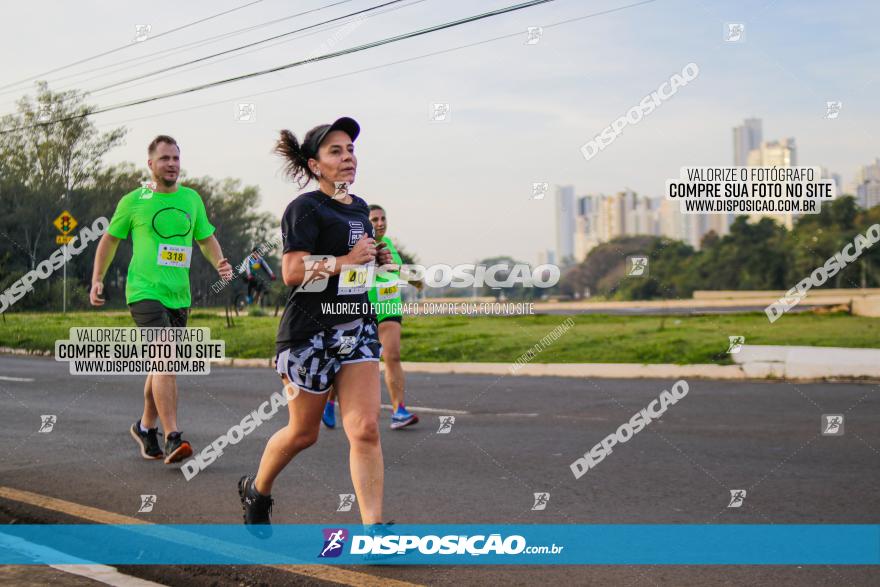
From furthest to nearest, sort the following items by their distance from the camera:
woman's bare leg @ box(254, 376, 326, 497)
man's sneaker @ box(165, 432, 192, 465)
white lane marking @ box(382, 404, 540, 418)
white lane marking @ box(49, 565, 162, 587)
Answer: white lane marking @ box(382, 404, 540, 418) < man's sneaker @ box(165, 432, 192, 465) < woman's bare leg @ box(254, 376, 326, 497) < white lane marking @ box(49, 565, 162, 587)

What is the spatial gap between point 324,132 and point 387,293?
430 centimetres

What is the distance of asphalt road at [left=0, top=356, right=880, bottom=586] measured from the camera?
397 cm

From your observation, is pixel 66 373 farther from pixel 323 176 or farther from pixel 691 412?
pixel 323 176

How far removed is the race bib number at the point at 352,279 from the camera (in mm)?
4027

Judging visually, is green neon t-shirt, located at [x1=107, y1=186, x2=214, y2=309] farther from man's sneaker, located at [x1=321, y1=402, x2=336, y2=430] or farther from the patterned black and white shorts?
the patterned black and white shorts

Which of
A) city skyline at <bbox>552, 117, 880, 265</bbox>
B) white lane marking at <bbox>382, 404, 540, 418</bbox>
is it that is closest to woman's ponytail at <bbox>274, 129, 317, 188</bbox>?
white lane marking at <bbox>382, 404, 540, 418</bbox>

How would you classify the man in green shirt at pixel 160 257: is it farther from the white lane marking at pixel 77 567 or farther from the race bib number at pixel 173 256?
the white lane marking at pixel 77 567

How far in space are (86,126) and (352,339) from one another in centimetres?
3160

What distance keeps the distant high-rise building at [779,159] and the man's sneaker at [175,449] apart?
1022cm

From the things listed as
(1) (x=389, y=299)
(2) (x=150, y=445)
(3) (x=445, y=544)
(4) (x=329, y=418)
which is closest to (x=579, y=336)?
(1) (x=389, y=299)

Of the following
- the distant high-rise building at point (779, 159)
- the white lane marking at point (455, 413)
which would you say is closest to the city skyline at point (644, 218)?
the distant high-rise building at point (779, 159)

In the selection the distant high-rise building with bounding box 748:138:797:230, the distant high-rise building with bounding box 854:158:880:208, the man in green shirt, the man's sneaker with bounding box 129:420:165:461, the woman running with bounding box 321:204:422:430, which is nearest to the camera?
the man in green shirt

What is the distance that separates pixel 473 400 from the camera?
35.5 ft

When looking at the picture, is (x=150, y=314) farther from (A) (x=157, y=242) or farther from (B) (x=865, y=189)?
(B) (x=865, y=189)
